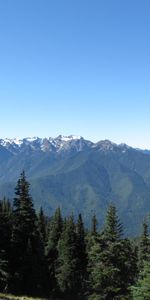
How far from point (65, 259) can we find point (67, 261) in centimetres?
46

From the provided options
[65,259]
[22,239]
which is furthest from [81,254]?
[22,239]

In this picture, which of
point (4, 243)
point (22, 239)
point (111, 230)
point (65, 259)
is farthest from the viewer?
point (65, 259)

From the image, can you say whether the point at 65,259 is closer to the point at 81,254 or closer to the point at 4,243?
the point at 81,254

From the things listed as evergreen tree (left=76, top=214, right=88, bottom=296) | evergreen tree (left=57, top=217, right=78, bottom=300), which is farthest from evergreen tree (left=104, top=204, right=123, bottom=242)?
evergreen tree (left=76, top=214, right=88, bottom=296)

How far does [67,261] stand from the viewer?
77.0m

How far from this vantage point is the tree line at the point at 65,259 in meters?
43.0

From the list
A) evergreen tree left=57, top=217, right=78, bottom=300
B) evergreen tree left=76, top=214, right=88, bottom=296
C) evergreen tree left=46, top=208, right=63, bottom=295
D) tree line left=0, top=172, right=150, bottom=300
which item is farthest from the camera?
evergreen tree left=46, top=208, right=63, bottom=295

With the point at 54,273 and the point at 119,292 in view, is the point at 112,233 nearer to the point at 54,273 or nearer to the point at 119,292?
the point at 119,292

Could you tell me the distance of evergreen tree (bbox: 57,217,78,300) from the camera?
76.2 m

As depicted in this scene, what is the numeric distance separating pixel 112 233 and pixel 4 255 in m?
15.0

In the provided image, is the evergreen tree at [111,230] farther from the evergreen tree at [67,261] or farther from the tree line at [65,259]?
the evergreen tree at [67,261]

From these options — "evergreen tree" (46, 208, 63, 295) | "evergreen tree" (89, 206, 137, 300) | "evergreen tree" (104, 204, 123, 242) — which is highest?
"evergreen tree" (46, 208, 63, 295)

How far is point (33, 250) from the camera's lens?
5844 cm

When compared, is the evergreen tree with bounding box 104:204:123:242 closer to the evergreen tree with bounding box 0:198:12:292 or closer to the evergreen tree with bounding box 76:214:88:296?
the evergreen tree with bounding box 0:198:12:292
